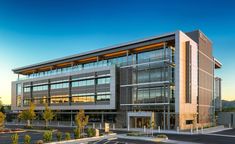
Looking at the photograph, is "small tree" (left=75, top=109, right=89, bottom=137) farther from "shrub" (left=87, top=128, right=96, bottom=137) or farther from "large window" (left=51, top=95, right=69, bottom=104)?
"large window" (left=51, top=95, right=69, bottom=104)

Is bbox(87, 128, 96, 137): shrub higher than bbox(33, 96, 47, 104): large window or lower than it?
lower

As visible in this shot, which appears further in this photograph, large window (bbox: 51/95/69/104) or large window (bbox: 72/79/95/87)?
large window (bbox: 51/95/69/104)

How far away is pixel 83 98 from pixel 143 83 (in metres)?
20.9

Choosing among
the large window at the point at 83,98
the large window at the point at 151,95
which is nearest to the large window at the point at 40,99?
the large window at the point at 83,98

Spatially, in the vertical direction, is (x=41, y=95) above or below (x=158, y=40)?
below

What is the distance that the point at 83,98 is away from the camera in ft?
258

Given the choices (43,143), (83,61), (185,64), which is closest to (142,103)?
(185,64)

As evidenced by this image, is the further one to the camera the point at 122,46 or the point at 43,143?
the point at 122,46

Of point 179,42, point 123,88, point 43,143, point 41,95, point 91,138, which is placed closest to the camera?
point 43,143

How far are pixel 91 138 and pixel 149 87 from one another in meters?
29.9

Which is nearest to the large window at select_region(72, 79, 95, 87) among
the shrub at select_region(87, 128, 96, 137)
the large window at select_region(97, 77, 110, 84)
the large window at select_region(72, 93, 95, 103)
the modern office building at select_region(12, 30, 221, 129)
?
the modern office building at select_region(12, 30, 221, 129)

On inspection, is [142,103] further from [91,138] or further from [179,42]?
[91,138]

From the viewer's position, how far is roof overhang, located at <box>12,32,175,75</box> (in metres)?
63.6

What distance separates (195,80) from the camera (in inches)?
2660
